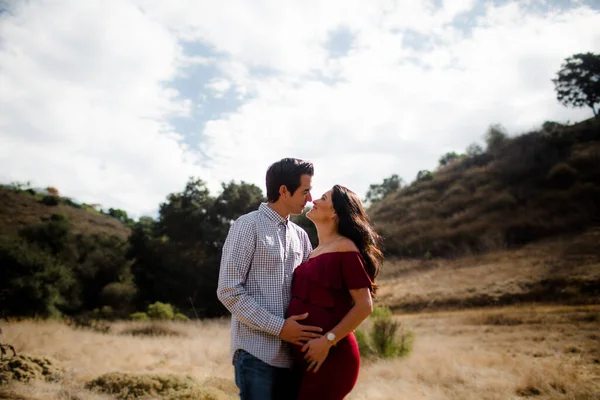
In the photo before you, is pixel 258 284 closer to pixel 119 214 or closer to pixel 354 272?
pixel 354 272

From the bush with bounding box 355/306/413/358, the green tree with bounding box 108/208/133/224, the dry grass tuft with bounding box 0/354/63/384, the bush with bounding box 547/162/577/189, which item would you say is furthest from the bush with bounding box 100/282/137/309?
the green tree with bounding box 108/208/133/224

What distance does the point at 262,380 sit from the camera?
2.23m

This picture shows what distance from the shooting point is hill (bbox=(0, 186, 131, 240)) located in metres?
33.4

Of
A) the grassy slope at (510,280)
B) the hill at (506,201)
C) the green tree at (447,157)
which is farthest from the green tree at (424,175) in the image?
the grassy slope at (510,280)

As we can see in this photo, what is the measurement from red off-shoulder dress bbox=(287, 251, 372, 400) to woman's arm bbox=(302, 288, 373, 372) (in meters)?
0.05

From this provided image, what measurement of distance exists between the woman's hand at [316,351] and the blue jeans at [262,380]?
0.24 m

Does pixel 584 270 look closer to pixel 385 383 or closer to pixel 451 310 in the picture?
pixel 451 310

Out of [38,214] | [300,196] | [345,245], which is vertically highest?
[38,214]

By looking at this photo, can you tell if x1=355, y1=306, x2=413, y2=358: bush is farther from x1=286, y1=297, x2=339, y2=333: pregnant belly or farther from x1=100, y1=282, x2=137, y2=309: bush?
x1=100, y1=282, x2=137, y2=309: bush

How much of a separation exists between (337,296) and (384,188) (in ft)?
231

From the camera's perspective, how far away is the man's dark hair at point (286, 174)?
2596mm

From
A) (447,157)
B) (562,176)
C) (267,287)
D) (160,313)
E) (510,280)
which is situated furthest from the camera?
(447,157)

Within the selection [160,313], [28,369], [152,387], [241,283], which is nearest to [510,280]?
[160,313]

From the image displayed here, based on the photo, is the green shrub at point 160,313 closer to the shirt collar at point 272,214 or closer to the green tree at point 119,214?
the shirt collar at point 272,214
